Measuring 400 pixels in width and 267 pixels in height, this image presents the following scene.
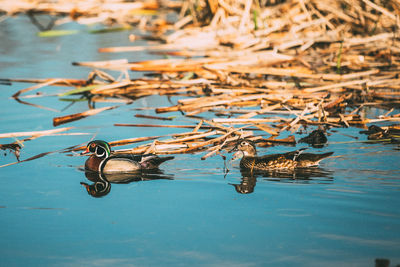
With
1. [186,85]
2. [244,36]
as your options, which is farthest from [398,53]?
[186,85]

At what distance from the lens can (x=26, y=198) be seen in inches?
211

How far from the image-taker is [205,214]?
16.2 ft

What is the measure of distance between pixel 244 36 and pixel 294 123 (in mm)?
5281

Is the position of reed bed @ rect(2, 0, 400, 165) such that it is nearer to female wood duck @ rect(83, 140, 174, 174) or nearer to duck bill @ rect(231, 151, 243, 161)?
duck bill @ rect(231, 151, 243, 161)

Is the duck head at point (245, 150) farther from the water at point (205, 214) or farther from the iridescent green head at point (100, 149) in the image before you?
the iridescent green head at point (100, 149)

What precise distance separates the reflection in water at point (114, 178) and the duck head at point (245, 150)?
0.86m

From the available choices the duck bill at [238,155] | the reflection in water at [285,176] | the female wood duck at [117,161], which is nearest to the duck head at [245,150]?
the duck bill at [238,155]

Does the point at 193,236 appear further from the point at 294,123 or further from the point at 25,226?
the point at 294,123

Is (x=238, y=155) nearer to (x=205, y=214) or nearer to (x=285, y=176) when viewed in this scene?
(x=285, y=176)

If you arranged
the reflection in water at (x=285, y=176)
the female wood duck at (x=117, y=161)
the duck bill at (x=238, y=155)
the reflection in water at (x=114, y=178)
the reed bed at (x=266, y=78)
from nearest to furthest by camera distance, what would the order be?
the reflection in water at (x=285, y=176) < the reflection in water at (x=114, y=178) < the female wood duck at (x=117, y=161) < the duck bill at (x=238, y=155) < the reed bed at (x=266, y=78)

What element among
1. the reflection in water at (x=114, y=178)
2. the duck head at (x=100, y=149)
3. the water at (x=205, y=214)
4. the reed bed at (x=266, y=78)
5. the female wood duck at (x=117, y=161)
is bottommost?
the water at (x=205, y=214)

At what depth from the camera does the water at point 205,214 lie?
13.8 ft

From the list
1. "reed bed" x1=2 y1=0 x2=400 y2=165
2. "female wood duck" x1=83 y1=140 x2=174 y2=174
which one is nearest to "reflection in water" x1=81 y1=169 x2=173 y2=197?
"female wood duck" x1=83 y1=140 x2=174 y2=174

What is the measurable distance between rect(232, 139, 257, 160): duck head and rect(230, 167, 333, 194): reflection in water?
0.24 m
